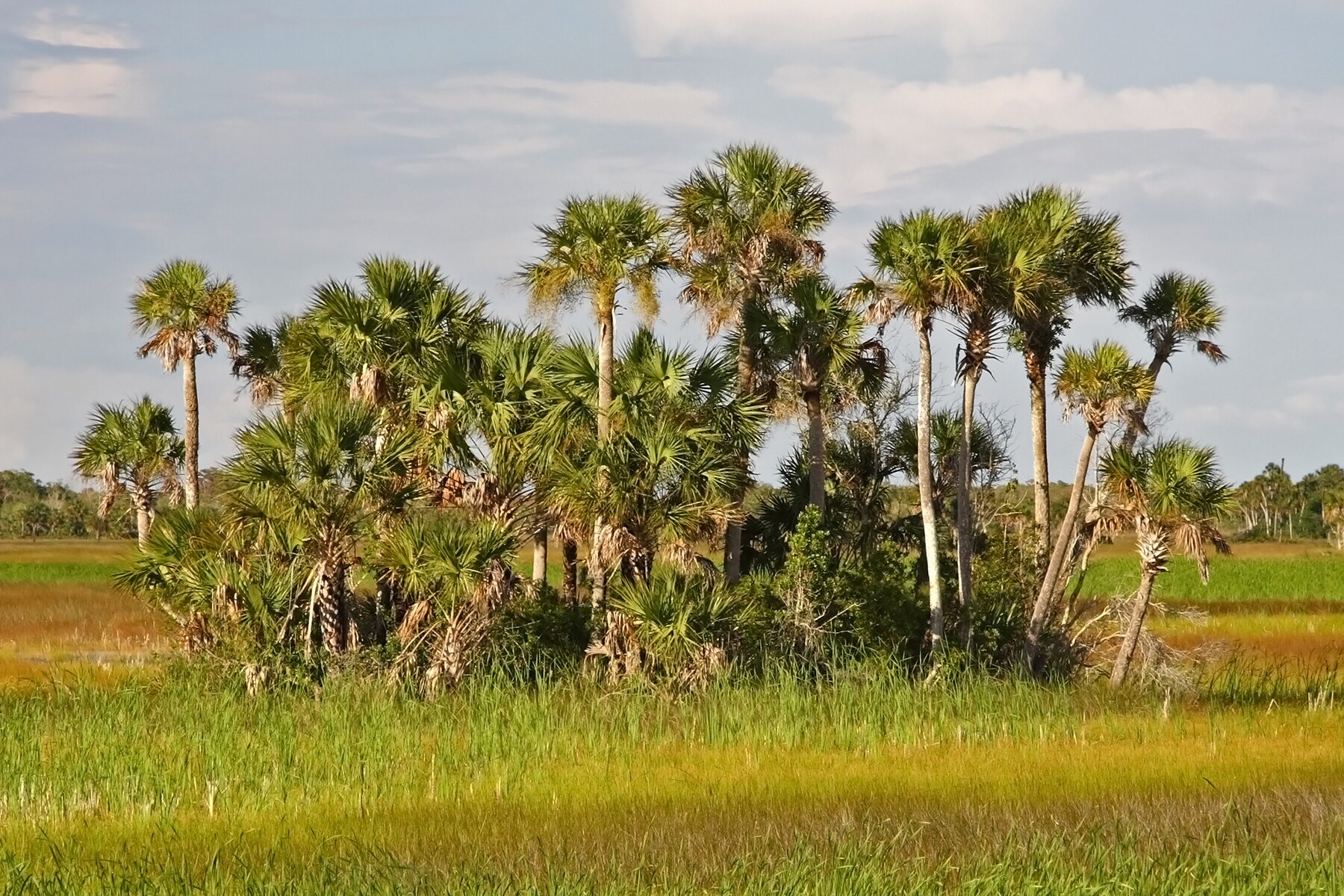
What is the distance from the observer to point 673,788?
16703 millimetres

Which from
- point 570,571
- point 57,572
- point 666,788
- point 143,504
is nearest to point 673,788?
point 666,788

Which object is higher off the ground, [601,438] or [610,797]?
[601,438]

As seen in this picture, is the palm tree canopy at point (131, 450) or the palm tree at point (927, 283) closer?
the palm tree at point (927, 283)

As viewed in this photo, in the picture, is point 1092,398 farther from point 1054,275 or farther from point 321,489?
point 321,489

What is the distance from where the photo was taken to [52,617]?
49094mm

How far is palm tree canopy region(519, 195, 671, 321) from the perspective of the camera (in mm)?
27766

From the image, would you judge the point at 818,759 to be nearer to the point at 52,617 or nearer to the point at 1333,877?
the point at 1333,877

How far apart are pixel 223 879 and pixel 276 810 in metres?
3.32

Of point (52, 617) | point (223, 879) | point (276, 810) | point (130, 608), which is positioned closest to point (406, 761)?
point (276, 810)

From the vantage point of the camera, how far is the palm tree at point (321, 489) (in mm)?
24641

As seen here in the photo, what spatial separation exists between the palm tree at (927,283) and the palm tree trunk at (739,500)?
2.73m

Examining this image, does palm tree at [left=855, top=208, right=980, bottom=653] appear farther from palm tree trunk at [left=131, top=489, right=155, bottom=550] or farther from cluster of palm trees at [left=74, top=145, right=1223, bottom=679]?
palm tree trunk at [left=131, top=489, right=155, bottom=550]

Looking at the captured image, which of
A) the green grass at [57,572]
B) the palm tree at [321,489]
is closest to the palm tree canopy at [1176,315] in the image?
the palm tree at [321,489]

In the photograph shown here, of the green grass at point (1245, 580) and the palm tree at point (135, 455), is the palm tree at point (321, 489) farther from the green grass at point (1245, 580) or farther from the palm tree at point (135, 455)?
the green grass at point (1245, 580)
